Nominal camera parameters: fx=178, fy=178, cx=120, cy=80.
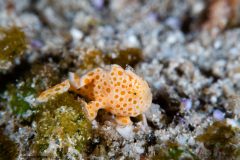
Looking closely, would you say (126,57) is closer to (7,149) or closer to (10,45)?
(10,45)

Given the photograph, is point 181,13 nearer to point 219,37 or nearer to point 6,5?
point 219,37

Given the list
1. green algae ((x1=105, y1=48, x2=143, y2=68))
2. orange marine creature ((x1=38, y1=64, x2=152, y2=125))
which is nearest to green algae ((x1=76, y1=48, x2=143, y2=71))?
green algae ((x1=105, y1=48, x2=143, y2=68))

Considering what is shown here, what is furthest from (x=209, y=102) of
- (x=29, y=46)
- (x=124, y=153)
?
(x=29, y=46)

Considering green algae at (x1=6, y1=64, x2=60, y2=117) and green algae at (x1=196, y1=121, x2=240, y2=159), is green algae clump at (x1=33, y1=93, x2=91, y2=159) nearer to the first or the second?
green algae at (x1=6, y1=64, x2=60, y2=117)

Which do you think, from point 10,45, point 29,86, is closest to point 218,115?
point 29,86

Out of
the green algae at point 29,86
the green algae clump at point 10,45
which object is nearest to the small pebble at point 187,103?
the green algae at point 29,86
